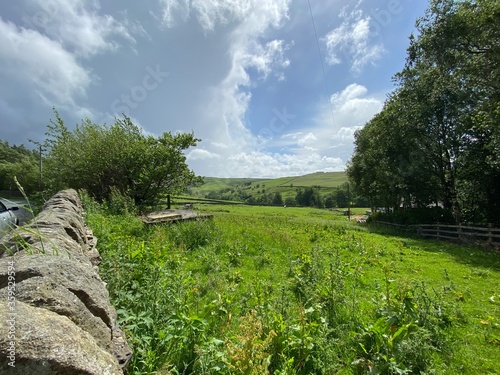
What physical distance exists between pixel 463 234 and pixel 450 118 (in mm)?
10701

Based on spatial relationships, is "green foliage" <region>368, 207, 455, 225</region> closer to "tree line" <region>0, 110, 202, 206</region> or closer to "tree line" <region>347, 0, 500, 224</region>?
"tree line" <region>347, 0, 500, 224</region>

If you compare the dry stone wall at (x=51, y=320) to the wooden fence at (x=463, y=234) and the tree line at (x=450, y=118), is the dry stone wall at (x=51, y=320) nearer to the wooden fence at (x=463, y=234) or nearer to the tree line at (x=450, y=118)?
the tree line at (x=450, y=118)

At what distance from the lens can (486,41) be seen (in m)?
14.8

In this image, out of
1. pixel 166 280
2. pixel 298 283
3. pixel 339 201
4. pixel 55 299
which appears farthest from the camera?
pixel 339 201

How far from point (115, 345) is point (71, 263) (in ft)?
2.99

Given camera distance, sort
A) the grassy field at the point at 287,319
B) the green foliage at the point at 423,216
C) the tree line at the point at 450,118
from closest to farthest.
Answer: the grassy field at the point at 287,319
the tree line at the point at 450,118
the green foliage at the point at 423,216

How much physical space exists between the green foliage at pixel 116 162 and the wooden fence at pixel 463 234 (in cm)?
2277

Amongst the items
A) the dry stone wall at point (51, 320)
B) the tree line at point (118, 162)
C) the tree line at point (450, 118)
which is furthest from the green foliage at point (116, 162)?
the tree line at point (450, 118)

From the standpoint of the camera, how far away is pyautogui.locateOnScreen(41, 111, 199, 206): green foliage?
18188 millimetres

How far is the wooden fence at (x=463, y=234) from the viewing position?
1611 cm

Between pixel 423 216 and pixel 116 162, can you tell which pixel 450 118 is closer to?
pixel 423 216

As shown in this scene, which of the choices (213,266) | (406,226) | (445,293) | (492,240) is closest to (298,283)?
(213,266)

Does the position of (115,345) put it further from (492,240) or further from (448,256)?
(492,240)

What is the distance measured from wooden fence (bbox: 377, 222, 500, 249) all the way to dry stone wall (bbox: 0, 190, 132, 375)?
21927 millimetres
